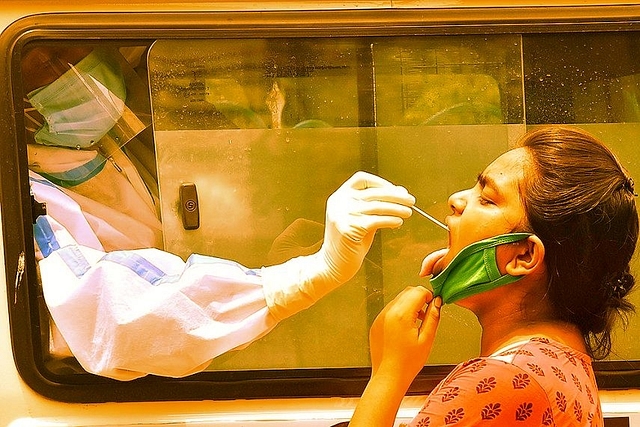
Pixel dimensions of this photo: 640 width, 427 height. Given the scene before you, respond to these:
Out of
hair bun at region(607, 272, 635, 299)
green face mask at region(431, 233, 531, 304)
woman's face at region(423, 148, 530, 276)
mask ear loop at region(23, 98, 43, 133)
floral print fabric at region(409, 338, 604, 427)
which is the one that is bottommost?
floral print fabric at region(409, 338, 604, 427)

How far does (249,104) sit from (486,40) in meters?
0.61

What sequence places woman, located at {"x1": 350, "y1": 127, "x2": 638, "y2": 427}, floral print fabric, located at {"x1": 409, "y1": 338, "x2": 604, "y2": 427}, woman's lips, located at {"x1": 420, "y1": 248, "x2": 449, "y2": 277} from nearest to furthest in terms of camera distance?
floral print fabric, located at {"x1": 409, "y1": 338, "x2": 604, "y2": 427} < woman, located at {"x1": 350, "y1": 127, "x2": 638, "y2": 427} < woman's lips, located at {"x1": 420, "y1": 248, "x2": 449, "y2": 277}

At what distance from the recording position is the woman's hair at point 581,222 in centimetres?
127

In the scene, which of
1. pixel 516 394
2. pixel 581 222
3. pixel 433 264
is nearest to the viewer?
pixel 516 394

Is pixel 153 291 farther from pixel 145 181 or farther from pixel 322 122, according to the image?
pixel 322 122

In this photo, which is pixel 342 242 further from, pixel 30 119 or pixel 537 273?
pixel 30 119

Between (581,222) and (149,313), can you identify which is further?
(149,313)

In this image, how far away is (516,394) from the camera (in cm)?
112

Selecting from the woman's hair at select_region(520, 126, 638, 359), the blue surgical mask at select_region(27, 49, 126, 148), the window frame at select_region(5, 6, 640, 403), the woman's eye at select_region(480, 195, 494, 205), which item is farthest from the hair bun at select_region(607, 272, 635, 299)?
the blue surgical mask at select_region(27, 49, 126, 148)

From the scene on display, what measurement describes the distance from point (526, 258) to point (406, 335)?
0.24 meters

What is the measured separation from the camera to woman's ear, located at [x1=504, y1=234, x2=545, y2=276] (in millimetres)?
1273

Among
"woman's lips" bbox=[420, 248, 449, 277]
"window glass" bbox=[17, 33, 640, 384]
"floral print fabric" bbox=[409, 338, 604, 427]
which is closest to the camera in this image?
"floral print fabric" bbox=[409, 338, 604, 427]

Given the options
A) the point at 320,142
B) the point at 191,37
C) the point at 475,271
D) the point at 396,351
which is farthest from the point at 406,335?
the point at 191,37

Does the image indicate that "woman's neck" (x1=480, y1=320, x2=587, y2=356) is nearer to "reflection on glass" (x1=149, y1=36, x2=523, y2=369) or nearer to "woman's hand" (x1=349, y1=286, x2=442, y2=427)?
"woman's hand" (x1=349, y1=286, x2=442, y2=427)
